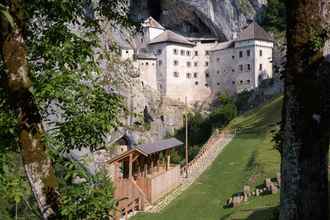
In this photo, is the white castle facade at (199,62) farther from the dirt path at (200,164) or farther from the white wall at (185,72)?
the dirt path at (200,164)

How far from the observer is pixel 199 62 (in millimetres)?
72000

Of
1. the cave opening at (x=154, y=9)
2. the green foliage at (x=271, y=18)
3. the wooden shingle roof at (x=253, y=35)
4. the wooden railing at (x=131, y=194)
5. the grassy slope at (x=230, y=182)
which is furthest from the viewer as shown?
the cave opening at (x=154, y=9)

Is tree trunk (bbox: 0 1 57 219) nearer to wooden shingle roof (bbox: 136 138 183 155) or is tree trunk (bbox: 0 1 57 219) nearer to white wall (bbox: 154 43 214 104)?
wooden shingle roof (bbox: 136 138 183 155)

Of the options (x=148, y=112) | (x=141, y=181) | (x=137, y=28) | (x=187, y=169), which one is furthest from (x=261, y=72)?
(x=137, y=28)

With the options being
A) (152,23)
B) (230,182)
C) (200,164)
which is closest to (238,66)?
(152,23)

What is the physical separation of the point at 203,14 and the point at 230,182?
162 ft

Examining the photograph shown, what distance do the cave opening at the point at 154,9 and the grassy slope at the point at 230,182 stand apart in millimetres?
40044

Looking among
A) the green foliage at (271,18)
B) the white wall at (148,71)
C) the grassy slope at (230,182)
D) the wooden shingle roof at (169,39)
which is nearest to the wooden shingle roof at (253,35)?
the green foliage at (271,18)

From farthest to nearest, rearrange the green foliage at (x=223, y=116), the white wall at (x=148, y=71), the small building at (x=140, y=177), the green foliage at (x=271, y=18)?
the green foliage at (x=271, y=18), the white wall at (x=148, y=71), the green foliage at (x=223, y=116), the small building at (x=140, y=177)

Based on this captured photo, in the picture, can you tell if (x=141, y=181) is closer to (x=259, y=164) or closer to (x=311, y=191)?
(x=259, y=164)

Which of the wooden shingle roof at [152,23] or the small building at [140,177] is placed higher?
the wooden shingle roof at [152,23]

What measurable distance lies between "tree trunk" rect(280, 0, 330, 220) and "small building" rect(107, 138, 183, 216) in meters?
17.2

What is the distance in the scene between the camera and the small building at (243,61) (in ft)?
218

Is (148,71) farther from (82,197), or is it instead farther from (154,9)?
(82,197)
